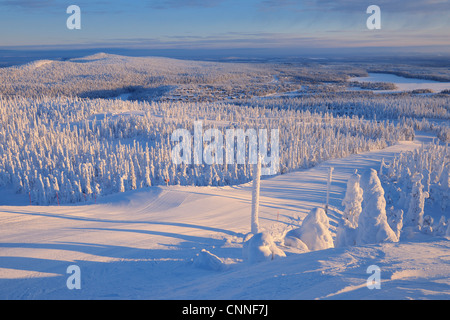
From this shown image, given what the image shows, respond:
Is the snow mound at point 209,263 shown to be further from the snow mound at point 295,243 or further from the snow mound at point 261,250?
the snow mound at point 295,243

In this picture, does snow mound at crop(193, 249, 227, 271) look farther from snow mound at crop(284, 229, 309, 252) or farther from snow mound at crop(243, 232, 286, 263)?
snow mound at crop(284, 229, 309, 252)

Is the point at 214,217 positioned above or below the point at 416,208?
below

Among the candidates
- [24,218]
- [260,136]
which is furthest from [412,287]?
[260,136]

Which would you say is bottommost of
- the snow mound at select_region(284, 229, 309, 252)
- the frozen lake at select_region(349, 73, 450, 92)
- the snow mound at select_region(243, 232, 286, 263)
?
the snow mound at select_region(284, 229, 309, 252)

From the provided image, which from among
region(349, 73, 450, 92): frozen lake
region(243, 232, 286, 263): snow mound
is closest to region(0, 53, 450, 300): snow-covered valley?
region(243, 232, 286, 263): snow mound

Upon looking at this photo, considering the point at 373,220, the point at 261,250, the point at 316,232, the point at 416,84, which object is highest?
the point at 416,84

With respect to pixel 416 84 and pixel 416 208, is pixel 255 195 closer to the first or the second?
pixel 416 208

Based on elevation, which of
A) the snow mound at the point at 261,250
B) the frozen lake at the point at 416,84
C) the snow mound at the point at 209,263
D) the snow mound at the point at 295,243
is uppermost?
the frozen lake at the point at 416,84

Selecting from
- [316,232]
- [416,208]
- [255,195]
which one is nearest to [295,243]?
[316,232]

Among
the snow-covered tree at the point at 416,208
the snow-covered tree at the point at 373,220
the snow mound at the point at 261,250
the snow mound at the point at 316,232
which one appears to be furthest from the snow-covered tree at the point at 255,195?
the snow-covered tree at the point at 416,208
